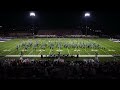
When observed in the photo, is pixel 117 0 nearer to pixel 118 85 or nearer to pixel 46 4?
pixel 46 4

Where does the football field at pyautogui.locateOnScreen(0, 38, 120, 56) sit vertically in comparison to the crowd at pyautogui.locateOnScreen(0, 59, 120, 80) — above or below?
above

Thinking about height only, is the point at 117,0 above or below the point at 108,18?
below

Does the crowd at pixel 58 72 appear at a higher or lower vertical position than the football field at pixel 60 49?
lower

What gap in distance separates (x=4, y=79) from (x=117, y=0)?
647cm

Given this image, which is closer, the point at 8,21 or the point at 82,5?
the point at 82,5

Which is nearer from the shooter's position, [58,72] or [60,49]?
[58,72]

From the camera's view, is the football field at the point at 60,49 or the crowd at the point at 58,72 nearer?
the crowd at the point at 58,72

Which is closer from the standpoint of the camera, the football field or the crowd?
the crowd

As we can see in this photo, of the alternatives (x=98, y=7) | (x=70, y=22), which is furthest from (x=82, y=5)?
(x=70, y=22)

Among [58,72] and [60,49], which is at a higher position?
[60,49]

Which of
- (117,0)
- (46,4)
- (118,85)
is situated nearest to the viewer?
(118,85)

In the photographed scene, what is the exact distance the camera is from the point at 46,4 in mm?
11164

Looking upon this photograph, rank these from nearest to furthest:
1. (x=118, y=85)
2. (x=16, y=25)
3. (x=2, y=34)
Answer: (x=118, y=85), (x=2, y=34), (x=16, y=25)

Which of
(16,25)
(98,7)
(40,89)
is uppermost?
(16,25)
